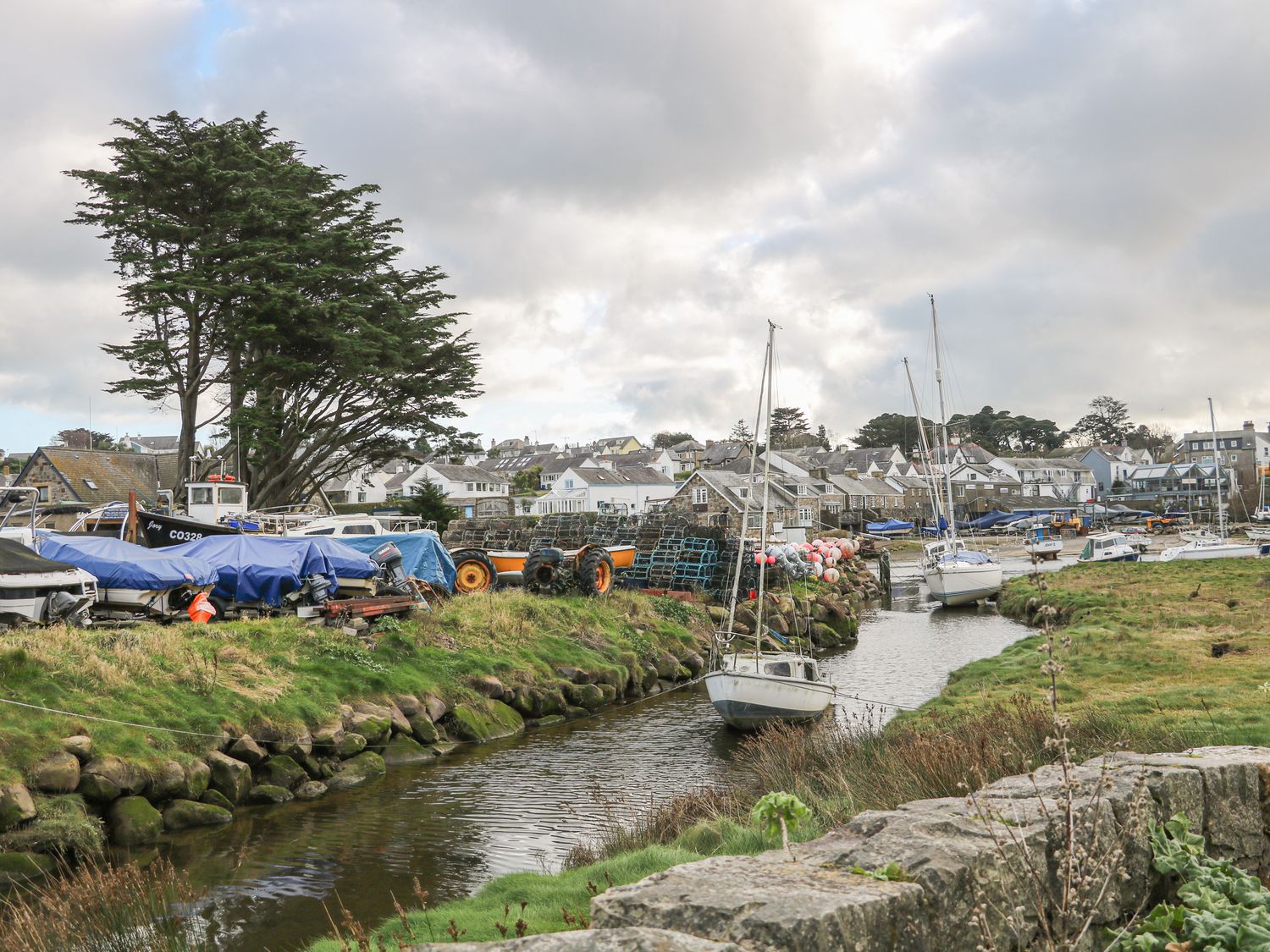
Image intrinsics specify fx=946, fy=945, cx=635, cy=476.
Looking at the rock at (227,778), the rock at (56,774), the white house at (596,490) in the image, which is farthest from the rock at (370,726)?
the white house at (596,490)

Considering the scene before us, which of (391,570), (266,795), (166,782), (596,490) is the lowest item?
(266,795)

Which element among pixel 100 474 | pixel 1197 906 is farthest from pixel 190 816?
pixel 100 474

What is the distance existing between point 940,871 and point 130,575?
72.3ft

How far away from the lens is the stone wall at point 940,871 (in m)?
4.50

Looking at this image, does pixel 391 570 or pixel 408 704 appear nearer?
pixel 408 704

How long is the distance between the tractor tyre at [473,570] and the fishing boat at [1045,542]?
42.1 m

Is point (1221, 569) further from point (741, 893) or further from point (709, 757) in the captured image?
point (741, 893)

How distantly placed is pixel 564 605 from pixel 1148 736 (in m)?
21.9

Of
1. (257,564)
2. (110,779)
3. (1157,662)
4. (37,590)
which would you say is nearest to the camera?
(110,779)

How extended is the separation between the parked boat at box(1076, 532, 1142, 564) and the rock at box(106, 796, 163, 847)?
6353cm

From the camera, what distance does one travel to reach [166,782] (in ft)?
51.1

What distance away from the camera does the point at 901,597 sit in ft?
189

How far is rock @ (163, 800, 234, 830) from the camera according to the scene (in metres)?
15.3

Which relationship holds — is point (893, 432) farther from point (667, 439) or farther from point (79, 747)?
point (79, 747)
